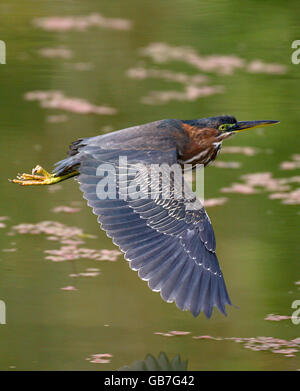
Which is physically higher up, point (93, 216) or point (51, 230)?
point (93, 216)

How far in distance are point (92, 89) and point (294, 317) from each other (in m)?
4.13

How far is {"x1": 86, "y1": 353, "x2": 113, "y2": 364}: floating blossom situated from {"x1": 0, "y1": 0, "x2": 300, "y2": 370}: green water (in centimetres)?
3

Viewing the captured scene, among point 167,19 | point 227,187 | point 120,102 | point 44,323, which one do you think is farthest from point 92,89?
point 44,323

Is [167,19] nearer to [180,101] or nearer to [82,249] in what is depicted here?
[180,101]

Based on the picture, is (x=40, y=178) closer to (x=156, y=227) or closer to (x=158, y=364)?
(x=156, y=227)

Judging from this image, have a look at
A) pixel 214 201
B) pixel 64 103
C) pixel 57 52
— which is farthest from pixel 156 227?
pixel 57 52

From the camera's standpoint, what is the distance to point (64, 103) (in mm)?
9641

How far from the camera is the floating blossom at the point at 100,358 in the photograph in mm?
6156

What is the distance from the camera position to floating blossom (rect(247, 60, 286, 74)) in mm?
10102

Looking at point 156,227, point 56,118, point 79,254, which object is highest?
point 56,118

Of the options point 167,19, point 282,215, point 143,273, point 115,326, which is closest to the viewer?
point 143,273

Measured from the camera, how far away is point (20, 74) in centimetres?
1016

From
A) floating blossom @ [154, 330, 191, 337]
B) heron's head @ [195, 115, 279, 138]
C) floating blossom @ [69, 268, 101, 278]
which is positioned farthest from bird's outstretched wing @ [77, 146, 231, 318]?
floating blossom @ [69, 268, 101, 278]

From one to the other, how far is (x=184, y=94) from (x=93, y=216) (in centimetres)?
227
